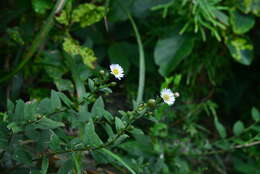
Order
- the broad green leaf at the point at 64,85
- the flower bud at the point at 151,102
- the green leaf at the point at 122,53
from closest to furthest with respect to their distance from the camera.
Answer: the flower bud at the point at 151,102, the broad green leaf at the point at 64,85, the green leaf at the point at 122,53

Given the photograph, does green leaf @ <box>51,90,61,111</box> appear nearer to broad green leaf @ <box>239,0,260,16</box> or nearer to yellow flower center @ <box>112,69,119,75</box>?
yellow flower center @ <box>112,69,119,75</box>

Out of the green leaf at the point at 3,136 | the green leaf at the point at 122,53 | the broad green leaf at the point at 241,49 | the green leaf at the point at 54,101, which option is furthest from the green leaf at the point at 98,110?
the broad green leaf at the point at 241,49

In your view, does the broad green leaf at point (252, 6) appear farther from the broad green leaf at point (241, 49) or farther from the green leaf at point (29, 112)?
the green leaf at point (29, 112)

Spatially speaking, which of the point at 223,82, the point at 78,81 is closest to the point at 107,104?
the point at 78,81

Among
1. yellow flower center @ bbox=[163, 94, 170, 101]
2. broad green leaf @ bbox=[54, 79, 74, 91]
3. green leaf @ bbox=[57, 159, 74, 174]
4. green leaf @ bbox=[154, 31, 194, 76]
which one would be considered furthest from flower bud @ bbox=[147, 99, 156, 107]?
green leaf @ bbox=[154, 31, 194, 76]

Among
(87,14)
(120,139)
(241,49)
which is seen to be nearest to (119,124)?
(120,139)

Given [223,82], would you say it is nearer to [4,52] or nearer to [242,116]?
[242,116]

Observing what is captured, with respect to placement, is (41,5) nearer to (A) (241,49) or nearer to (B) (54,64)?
(B) (54,64)
